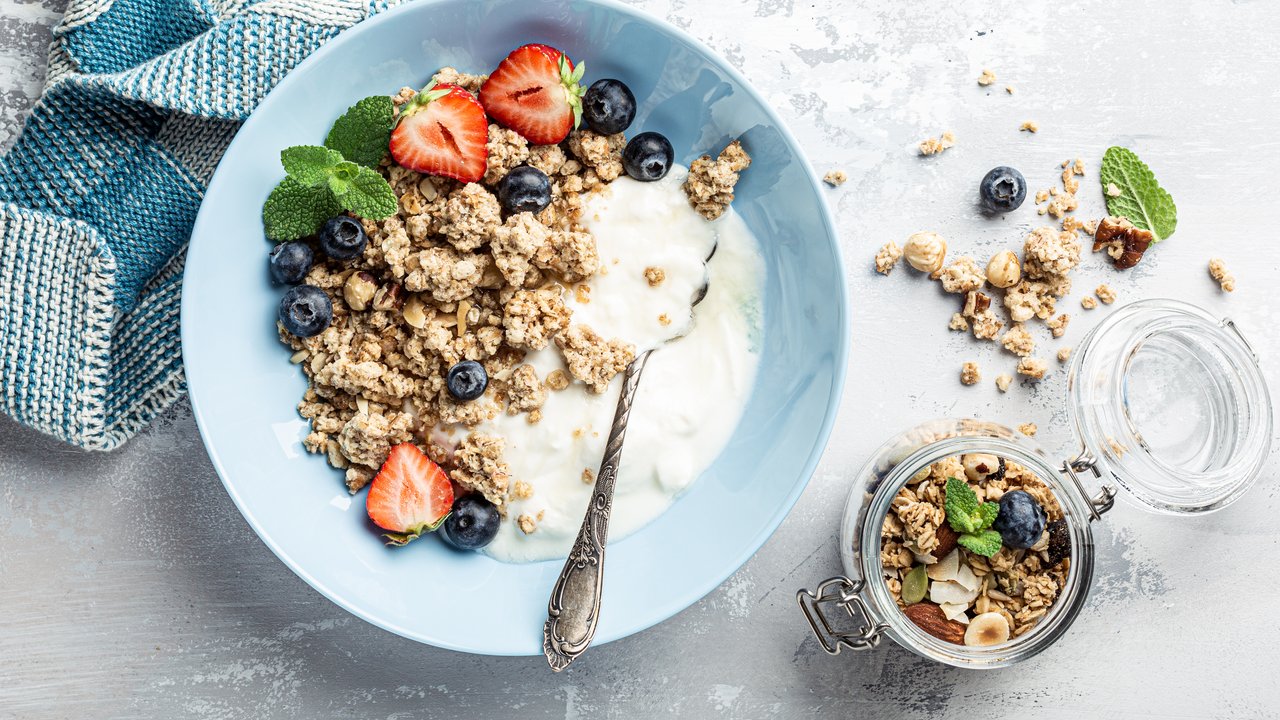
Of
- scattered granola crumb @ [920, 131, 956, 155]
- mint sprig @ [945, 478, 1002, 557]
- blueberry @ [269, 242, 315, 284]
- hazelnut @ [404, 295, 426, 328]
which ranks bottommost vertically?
mint sprig @ [945, 478, 1002, 557]

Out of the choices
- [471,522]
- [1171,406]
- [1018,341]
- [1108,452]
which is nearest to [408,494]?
[471,522]

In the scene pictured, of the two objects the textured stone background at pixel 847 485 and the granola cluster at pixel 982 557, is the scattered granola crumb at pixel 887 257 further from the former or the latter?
the granola cluster at pixel 982 557

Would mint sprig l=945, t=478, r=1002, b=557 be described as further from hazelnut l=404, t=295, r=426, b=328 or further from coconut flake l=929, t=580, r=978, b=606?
hazelnut l=404, t=295, r=426, b=328

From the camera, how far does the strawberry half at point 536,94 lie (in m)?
1.16

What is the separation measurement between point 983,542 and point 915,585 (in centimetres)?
12

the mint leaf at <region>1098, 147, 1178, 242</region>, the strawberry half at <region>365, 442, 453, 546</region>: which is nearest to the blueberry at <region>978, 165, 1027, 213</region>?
the mint leaf at <region>1098, 147, 1178, 242</region>

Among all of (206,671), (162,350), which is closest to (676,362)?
(162,350)

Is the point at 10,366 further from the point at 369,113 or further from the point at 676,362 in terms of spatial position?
the point at 676,362

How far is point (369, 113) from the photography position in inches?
45.4

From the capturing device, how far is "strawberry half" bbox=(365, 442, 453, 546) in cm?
117

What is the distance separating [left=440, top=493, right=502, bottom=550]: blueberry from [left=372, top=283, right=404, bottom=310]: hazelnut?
29cm

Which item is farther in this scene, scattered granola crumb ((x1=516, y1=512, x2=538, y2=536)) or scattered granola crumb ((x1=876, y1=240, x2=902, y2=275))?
scattered granola crumb ((x1=876, y1=240, x2=902, y2=275))

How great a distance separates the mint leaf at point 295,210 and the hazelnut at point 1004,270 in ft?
3.28

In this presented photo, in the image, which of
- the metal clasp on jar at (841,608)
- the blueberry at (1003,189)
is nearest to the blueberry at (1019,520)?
the metal clasp on jar at (841,608)
